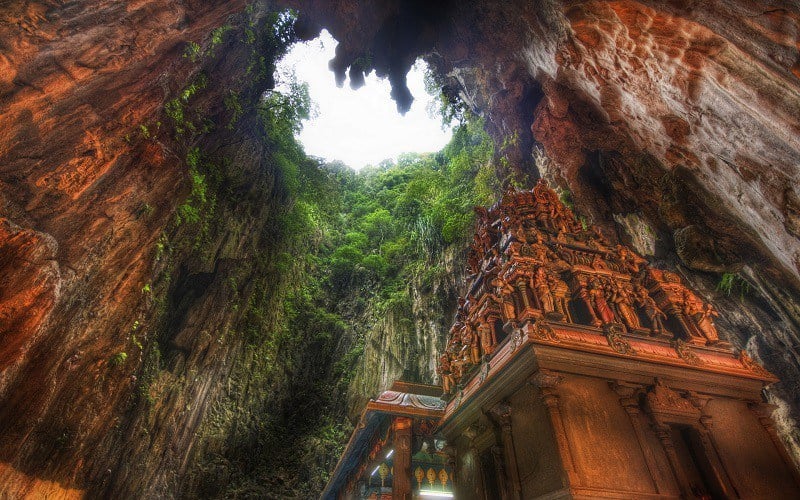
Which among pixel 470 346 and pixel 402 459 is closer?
pixel 402 459

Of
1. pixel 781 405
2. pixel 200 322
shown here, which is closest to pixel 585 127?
pixel 781 405

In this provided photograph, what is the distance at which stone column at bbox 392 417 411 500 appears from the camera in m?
5.58

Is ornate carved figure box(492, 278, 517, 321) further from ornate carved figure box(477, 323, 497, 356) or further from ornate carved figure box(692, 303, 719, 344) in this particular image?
ornate carved figure box(692, 303, 719, 344)

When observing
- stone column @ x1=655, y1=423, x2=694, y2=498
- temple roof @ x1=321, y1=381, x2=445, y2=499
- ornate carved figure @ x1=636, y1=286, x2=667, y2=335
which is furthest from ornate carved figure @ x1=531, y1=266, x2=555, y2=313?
temple roof @ x1=321, y1=381, x2=445, y2=499

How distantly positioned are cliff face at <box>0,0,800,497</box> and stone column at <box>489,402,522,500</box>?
16.5 feet

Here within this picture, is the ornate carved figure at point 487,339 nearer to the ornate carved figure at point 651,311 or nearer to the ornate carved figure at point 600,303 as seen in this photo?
the ornate carved figure at point 600,303

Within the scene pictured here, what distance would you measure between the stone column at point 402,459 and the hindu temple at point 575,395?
0.02 metres

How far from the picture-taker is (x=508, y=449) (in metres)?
4.43

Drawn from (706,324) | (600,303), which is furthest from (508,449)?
(706,324)

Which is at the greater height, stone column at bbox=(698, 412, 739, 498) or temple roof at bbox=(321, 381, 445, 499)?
temple roof at bbox=(321, 381, 445, 499)

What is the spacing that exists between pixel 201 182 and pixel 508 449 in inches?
451

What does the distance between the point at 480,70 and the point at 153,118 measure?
1163 centimetres

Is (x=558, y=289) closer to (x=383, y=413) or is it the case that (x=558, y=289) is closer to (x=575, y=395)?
(x=575, y=395)

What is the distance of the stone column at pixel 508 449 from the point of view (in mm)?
4117
